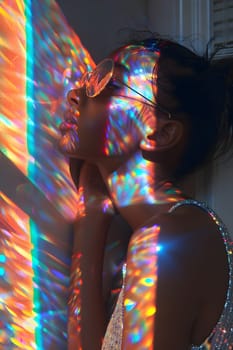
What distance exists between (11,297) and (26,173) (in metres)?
0.23

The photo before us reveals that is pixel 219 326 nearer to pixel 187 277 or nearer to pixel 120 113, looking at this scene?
pixel 187 277

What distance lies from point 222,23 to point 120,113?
1.55 ft

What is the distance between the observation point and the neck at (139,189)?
42.0 inches

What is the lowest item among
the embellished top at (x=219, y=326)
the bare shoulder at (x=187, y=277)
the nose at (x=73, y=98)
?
the embellished top at (x=219, y=326)

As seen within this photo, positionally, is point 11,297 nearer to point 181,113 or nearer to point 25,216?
point 25,216

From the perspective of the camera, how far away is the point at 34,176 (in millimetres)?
1063

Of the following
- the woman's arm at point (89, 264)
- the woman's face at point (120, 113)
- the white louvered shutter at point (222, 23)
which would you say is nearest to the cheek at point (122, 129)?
the woman's face at point (120, 113)

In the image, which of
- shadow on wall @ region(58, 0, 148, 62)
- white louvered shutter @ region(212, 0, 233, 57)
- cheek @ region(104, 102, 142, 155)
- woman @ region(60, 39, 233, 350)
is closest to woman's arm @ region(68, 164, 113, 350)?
woman @ region(60, 39, 233, 350)

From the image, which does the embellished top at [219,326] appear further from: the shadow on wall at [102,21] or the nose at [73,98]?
the shadow on wall at [102,21]

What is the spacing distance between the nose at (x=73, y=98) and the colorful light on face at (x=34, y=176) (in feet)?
0.09

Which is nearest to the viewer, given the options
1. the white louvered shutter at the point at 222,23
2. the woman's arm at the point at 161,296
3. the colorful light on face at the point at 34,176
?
the woman's arm at the point at 161,296

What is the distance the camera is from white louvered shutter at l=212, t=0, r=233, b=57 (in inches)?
53.9

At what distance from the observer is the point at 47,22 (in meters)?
1.10

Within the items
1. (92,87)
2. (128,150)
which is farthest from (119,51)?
(128,150)
